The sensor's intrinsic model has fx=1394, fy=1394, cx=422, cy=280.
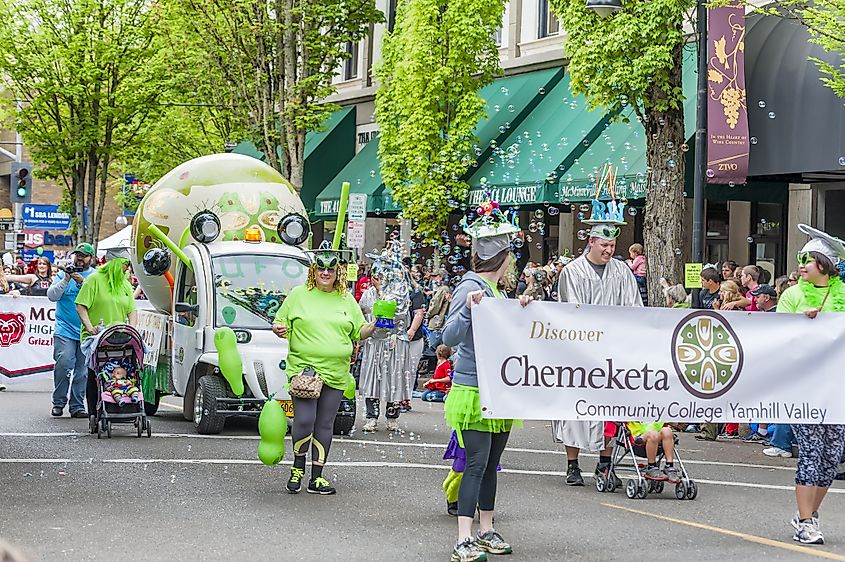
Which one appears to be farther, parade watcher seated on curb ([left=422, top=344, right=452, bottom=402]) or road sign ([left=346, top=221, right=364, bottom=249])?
road sign ([left=346, top=221, right=364, bottom=249])

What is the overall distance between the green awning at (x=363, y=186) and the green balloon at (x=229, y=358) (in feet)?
51.0

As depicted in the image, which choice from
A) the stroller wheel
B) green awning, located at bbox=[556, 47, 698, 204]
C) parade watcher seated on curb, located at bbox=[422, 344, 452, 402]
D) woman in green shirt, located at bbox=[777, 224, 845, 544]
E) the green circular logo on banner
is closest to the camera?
woman in green shirt, located at bbox=[777, 224, 845, 544]

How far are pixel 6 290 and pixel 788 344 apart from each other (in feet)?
46.5

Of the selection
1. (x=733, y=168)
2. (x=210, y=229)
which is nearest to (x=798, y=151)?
(x=733, y=168)

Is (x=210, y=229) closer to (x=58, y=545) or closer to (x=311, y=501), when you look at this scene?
(x=311, y=501)

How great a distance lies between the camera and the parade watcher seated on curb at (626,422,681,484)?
10164 mm

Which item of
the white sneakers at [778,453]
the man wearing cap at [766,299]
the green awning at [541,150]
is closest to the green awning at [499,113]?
the green awning at [541,150]

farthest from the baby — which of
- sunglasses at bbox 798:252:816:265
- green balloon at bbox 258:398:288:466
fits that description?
sunglasses at bbox 798:252:816:265

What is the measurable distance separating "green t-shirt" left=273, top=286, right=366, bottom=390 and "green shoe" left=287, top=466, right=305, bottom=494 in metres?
0.67

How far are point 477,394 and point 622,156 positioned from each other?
14.7 meters

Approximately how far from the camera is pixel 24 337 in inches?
764

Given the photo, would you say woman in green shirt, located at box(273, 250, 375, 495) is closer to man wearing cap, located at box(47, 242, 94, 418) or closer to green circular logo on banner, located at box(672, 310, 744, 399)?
green circular logo on banner, located at box(672, 310, 744, 399)

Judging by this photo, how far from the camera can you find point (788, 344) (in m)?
9.20

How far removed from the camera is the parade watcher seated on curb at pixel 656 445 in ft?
33.3
